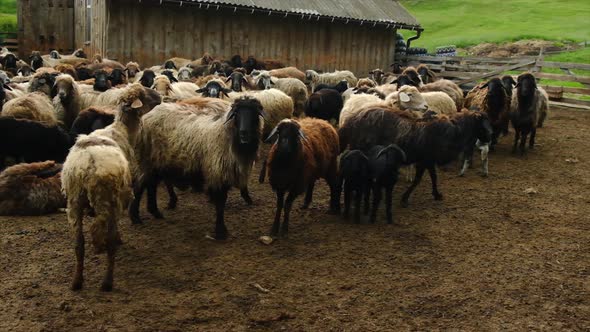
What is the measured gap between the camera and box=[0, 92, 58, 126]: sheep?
9.23 m

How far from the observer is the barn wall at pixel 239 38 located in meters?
18.0

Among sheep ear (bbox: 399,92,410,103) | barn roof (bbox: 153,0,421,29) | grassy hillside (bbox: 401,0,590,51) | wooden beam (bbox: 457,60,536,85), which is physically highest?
grassy hillside (bbox: 401,0,590,51)

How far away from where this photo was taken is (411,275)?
6.04m

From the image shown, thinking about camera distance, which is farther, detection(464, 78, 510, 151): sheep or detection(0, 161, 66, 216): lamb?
detection(464, 78, 510, 151): sheep

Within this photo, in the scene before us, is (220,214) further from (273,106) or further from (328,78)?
(328,78)

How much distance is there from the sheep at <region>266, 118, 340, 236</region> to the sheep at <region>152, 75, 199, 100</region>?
411 centimetres

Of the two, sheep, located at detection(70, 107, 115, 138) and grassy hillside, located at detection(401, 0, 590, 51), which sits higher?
grassy hillside, located at detection(401, 0, 590, 51)

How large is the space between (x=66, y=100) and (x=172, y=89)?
7.00ft

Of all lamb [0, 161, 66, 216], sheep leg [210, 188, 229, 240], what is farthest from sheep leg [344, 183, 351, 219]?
lamb [0, 161, 66, 216]

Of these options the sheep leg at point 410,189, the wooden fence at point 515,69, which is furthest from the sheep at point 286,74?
the sheep leg at point 410,189

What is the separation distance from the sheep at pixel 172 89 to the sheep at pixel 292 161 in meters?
4.11

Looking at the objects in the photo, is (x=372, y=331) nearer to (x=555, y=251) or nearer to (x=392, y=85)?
(x=555, y=251)

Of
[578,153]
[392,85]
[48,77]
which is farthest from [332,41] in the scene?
[48,77]

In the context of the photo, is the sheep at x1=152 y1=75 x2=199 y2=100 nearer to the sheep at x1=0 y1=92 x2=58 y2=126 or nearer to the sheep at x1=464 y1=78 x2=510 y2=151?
the sheep at x1=0 y1=92 x2=58 y2=126
